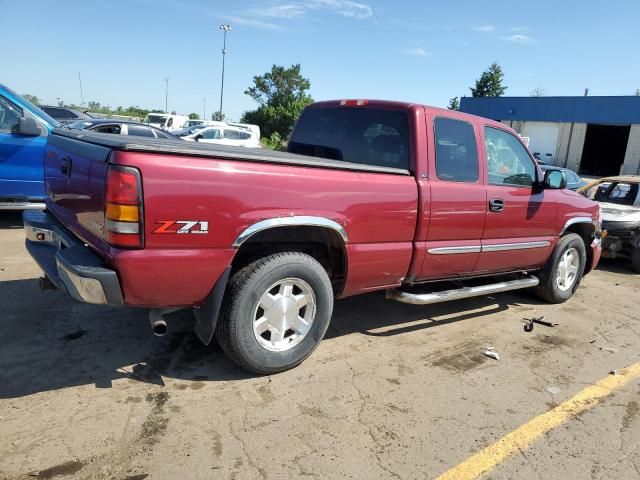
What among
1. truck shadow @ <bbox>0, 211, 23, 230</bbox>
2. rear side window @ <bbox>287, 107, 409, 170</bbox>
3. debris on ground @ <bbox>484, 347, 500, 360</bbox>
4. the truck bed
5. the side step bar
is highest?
rear side window @ <bbox>287, 107, 409, 170</bbox>

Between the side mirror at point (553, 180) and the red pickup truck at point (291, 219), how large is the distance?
0.01 meters

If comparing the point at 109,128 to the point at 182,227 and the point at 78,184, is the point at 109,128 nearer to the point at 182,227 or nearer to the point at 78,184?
the point at 78,184

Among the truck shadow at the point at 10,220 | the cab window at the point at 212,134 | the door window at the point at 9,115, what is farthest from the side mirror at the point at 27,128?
the cab window at the point at 212,134

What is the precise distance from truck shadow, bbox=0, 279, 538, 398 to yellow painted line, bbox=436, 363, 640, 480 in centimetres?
146

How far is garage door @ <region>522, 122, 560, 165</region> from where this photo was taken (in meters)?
37.0

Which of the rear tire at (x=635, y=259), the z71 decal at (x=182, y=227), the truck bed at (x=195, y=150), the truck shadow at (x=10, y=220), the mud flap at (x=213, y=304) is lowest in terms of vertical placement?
the truck shadow at (x=10, y=220)

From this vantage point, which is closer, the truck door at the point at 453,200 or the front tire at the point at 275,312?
the front tire at the point at 275,312

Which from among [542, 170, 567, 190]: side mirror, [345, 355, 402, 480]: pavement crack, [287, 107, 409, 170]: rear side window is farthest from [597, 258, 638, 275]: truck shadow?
[345, 355, 402, 480]: pavement crack

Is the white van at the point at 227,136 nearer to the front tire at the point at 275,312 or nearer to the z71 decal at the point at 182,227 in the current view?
the front tire at the point at 275,312

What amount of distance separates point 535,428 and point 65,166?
3.49 m

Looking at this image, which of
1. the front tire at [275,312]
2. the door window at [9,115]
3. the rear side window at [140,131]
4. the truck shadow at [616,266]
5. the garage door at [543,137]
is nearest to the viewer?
the front tire at [275,312]

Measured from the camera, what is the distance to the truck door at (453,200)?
4.08 metres

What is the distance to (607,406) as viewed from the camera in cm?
348

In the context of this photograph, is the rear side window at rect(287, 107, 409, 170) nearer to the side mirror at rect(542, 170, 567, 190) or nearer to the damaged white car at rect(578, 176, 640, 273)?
the side mirror at rect(542, 170, 567, 190)
